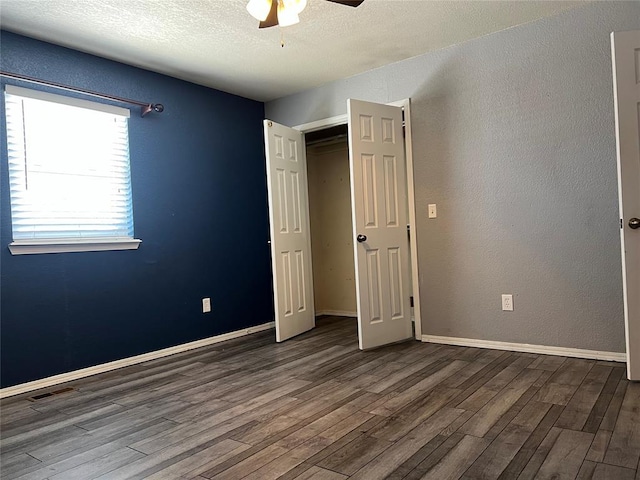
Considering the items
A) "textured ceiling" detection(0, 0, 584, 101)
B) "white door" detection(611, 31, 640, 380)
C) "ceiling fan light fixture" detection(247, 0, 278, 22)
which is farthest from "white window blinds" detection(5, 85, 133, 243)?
"white door" detection(611, 31, 640, 380)

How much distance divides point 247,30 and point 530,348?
2.97 metres

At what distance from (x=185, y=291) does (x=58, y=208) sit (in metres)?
1.22

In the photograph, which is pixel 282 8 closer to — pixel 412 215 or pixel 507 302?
pixel 412 215

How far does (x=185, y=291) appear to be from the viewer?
13.3 ft

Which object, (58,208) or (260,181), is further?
(260,181)

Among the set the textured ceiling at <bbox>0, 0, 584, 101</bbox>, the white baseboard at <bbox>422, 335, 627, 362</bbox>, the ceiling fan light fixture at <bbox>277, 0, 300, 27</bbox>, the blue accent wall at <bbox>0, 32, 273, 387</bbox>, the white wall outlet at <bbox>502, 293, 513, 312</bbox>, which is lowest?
the white baseboard at <bbox>422, 335, 627, 362</bbox>

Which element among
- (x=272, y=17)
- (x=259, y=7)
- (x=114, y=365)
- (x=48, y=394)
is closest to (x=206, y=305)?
(x=114, y=365)

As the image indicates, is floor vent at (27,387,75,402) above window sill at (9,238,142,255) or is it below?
below

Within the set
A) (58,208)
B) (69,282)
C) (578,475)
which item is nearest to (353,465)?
(578,475)

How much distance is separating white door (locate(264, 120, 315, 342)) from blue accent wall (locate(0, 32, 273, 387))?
493mm

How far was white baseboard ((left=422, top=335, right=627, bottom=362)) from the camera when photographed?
3.09 m

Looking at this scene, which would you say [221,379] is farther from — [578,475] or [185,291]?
[578,475]

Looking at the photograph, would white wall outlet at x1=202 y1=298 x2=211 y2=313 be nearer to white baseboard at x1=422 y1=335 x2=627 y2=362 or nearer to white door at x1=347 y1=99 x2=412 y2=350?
white door at x1=347 y1=99 x2=412 y2=350

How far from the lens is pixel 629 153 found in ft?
8.41
